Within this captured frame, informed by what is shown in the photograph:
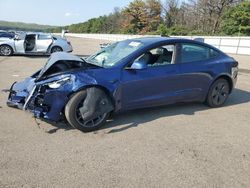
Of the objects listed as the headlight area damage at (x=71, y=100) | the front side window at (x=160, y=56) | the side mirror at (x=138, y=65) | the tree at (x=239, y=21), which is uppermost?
the tree at (x=239, y=21)

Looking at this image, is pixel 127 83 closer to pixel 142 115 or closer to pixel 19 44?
pixel 142 115

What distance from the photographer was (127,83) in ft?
17.5

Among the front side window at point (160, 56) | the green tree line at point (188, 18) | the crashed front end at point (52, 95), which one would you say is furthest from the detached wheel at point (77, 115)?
the green tree line at point (188, 18)

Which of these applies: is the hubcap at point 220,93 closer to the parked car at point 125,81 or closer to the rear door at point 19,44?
the parked car at point 125,81

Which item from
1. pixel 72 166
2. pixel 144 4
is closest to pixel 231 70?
pixel 72 166

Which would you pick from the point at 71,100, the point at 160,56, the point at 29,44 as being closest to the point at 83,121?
the point at 71,100

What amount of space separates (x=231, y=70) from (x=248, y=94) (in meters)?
1.78

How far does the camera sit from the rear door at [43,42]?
56.3ft

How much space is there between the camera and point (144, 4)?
77.1 metres

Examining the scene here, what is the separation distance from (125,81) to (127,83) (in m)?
0.05

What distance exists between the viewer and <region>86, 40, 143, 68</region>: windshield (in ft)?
18.2

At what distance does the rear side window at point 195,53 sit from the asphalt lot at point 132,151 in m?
1.09

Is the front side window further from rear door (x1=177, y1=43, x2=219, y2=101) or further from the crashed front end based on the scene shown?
the crashed front end

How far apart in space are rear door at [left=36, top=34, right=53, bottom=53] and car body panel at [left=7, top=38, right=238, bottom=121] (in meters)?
11.5
